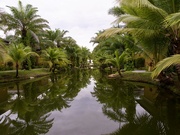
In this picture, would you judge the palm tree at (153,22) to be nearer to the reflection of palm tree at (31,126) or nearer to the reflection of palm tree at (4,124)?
the reflection of palm tree at (31,126)

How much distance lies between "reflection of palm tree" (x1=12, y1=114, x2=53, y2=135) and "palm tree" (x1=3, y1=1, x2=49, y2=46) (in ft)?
59.4

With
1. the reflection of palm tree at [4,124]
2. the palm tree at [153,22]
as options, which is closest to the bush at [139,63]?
the palm tree at [153,22]

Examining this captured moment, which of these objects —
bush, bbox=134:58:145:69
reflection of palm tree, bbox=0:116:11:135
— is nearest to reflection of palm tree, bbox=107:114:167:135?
reflection of palm tree, bbox=0:116:11:135

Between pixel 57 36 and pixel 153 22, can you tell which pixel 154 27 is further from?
pixel 57 36

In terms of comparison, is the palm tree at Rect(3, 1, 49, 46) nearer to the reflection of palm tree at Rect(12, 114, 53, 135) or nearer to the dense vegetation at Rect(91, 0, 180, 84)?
the dense vegetation at Rect(91, 0, 180, 84)

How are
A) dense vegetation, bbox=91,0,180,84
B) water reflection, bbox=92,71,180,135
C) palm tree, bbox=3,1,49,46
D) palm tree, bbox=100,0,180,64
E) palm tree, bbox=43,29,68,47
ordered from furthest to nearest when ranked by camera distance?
palm tree, bbox=43,29,68,47
palm tree, bbox=3,1,49,46
palm tree, bbox=100,0,180,64
dense vegetation, bbox=91,0,180,84
water reflection, bbox=92,71,180,135

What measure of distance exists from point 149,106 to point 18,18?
19.5 meters

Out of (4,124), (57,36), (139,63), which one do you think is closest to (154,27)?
(4,124)

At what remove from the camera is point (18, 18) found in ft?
72.7

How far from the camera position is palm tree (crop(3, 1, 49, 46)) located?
22016mm

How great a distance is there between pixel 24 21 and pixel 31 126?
19954 mm

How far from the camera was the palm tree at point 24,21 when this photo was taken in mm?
22016

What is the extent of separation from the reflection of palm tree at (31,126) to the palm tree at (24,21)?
18.1m

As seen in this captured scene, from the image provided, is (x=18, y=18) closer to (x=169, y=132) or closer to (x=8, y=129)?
(x=8, y=129)
